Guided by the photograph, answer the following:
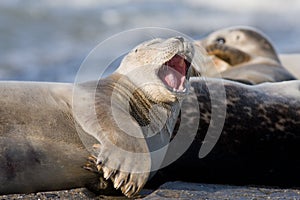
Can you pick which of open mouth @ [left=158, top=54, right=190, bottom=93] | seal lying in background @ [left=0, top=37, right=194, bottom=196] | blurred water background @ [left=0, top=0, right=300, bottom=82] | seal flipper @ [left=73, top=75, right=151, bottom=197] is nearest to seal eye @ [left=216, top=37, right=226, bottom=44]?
blurred water background @ [left=0, top=0, right=300, bottom=82]

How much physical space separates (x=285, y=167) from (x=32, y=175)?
1.56m

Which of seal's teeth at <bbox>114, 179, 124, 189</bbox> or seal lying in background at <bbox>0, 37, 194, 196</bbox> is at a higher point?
seal lying in background at <bbox>0, 37, 194, 196</bbox>

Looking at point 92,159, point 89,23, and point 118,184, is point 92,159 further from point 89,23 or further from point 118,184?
point 89,23

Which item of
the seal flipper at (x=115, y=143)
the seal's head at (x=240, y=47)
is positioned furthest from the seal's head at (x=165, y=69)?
the seal's head at (x=240, y=47)

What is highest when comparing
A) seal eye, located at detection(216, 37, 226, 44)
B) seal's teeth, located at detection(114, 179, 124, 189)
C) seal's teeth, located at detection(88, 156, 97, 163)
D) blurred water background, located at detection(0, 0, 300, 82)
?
seal's teeth, located at detection(88, 156, 97, 163)

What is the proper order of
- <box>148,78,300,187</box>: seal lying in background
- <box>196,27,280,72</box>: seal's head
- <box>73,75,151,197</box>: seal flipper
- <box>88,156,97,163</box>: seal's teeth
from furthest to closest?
<box>196,27,280,72</box>: seal's head → <box>148,78,300,187</box>: seal lying in background → <box>88,156,97,163</box>: seal's teeth → <box>73,75,151,197</box>: seal flipper

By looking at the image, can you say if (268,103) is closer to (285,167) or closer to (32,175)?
(285,167)

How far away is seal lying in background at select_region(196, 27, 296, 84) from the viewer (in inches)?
298

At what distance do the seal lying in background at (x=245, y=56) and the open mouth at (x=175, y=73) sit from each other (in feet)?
8.47

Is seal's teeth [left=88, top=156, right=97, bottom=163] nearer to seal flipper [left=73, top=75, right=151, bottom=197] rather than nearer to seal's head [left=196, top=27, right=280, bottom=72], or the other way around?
seal flipper [left=73, top=75, right=151, bottom=197]

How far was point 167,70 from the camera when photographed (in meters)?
4.27

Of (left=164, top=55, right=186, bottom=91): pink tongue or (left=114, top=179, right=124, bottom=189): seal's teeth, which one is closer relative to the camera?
(left=114, top=179, right=124, bottom=189): seal's teeth

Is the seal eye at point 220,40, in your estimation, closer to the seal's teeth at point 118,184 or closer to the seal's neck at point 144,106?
the seal's neck at point 144,106

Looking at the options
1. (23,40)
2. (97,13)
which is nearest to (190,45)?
(23,40)
